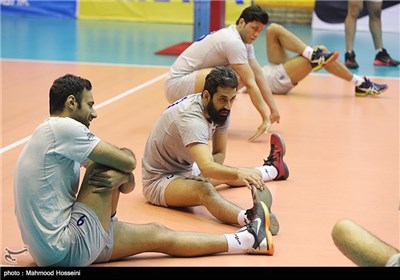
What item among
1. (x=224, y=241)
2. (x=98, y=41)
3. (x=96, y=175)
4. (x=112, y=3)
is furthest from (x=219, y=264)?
(x=112, y=3)

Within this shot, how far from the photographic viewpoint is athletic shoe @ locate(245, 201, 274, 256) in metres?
4.68

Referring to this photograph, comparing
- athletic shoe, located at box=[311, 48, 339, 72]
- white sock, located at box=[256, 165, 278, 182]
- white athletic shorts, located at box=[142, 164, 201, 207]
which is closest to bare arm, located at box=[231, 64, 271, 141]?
white sock, located at box=[256, 165, 278, 182]

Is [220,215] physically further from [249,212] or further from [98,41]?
[98,41]

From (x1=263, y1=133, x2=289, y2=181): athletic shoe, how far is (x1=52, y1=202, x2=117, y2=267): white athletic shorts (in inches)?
89.0

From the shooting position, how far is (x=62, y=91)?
13.9 feet

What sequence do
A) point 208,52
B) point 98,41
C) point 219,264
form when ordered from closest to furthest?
point 219,264
point 208,52
point 98,41

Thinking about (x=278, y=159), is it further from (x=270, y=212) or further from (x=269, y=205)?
(x=270, y=212)

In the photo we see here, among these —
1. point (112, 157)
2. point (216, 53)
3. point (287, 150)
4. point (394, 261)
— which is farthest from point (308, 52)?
point (394, 261)

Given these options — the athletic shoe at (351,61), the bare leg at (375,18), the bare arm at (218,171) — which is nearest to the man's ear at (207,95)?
the bare arm at (218,171)

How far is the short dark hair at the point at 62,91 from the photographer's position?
167 inches

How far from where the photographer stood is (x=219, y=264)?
453 centimetres

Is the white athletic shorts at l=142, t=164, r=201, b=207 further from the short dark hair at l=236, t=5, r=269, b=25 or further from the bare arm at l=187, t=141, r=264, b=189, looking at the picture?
the short dark hair at l=236, t=5, r=269, b=25

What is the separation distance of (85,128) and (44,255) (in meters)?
0.66

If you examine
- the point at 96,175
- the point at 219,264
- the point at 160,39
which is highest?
the point at 96,175
